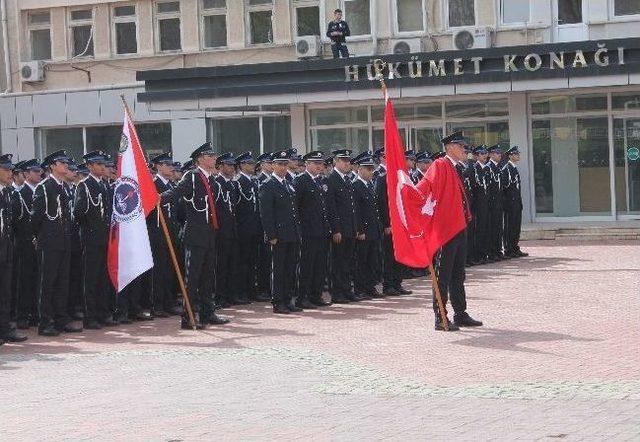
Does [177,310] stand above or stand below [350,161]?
below

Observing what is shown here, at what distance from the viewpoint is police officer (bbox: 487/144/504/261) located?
23953 mm

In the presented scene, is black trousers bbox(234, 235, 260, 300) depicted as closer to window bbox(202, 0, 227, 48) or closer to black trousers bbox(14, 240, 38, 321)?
black trousers bbox(14, 240, 38, 321)

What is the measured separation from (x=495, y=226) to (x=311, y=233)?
6955 mm

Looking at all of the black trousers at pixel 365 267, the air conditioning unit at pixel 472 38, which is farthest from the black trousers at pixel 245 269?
the air conditioning unit at pixel 472 38

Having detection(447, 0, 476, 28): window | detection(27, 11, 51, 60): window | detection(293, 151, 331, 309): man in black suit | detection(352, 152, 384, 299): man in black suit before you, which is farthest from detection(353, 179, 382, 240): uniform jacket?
detection(27, 11, 51, 60): window

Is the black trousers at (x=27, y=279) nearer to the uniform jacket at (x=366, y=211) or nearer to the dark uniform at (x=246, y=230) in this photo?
the dark uniform at (x=246, y=230)

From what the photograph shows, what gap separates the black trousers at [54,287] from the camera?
626 inches

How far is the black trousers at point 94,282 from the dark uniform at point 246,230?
249 cm

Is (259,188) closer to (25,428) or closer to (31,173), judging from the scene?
(31,173)

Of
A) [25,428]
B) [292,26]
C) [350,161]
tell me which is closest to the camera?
[25,428]

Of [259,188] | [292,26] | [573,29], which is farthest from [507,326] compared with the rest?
[292,26]

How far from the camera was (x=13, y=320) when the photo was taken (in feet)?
55.9

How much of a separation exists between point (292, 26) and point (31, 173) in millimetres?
19937

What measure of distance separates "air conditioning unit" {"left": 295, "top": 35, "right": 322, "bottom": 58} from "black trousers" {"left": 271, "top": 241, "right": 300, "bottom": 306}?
57.0 feet
